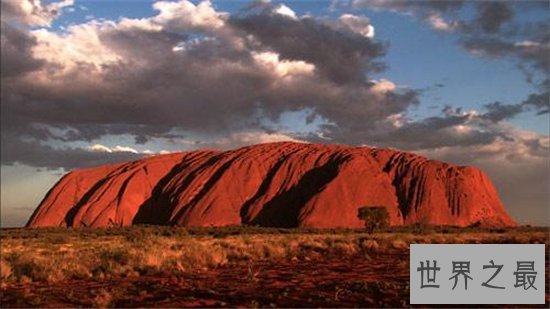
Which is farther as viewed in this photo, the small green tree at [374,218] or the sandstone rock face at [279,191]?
the sandstone rock face at [279,191]

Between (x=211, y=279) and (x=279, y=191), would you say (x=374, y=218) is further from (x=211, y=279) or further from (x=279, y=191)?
(x=211, y=279)

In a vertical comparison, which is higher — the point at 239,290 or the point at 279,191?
the point at 279,191

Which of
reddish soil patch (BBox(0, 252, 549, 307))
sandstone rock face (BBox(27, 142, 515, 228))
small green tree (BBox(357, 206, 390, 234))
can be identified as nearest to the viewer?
reddish soil patch (BBox(0, 252, 549, 307))

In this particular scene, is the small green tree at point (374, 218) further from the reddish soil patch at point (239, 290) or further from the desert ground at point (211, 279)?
the reddish soil patch at point (239, 290)

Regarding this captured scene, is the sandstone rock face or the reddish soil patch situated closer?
the reddish soil patch

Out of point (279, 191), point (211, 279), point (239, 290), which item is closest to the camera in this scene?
point (239, 290)

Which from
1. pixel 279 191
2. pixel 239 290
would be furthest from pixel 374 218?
pixel 239 290

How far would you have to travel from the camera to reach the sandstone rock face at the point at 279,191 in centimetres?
7431

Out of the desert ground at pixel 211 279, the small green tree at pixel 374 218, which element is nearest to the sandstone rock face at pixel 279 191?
the small green tree at pixel 374 218

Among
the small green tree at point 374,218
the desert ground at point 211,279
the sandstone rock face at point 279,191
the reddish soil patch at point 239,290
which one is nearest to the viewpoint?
the reddish soil patch at point 239,290

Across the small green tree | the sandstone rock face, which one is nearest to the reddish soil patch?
the small green tree

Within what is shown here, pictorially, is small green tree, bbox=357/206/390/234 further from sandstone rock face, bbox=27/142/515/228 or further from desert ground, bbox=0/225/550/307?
desert ground, bbox=0/225/550/307

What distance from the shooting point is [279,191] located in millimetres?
78312

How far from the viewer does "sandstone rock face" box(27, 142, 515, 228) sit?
74.3 m
